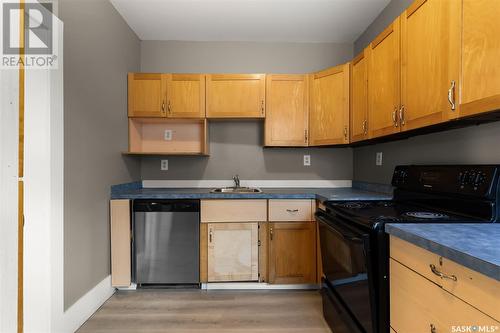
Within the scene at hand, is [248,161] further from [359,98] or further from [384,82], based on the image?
[384,82]

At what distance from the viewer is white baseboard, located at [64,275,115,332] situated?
168 cm

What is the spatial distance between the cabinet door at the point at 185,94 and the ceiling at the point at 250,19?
49 centimetres

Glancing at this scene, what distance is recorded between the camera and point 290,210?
2289 millimetres

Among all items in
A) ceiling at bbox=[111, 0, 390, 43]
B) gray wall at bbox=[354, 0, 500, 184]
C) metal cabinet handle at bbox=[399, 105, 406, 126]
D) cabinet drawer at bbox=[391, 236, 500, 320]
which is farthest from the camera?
ceiling at bbox=[111, 0, 390, 43]

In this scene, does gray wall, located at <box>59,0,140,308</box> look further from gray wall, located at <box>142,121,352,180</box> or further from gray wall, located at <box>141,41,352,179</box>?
gray wall, located at <box>142,121,352,180</box>

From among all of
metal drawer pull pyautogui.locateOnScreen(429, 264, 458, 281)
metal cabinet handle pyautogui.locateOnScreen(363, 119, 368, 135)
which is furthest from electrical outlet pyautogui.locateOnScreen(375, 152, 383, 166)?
metal drawer pull pyautogui.locateOnScreen(429, 264, 458, 281)

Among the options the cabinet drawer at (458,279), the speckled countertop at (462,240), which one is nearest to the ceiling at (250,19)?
the speckled countertop at (462,240)

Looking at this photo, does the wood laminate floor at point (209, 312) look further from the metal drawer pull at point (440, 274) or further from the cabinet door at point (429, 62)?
the cabinet door at point (429, 62)

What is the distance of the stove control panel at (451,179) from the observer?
1.21m

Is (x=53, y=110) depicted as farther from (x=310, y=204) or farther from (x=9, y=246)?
(x=310, y=204)

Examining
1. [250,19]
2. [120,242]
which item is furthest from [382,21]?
[120,242]

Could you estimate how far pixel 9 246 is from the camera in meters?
1.19

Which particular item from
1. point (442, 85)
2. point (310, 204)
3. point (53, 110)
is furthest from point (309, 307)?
point (53, 110)

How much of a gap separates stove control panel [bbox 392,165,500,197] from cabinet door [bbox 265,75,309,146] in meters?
1.03
